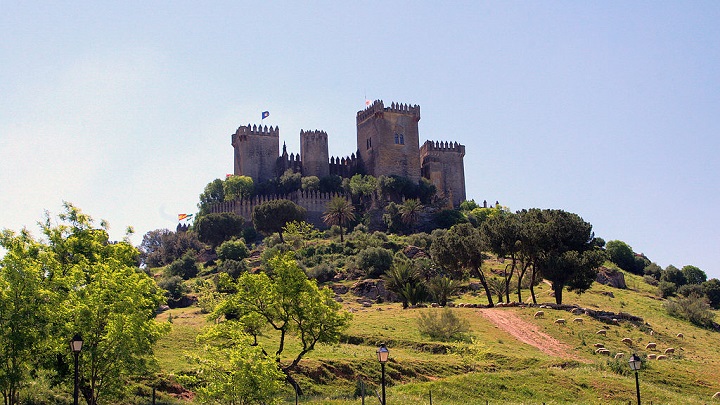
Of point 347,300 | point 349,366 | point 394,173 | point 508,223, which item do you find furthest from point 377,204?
point 349,366

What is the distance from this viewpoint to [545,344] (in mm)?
43906

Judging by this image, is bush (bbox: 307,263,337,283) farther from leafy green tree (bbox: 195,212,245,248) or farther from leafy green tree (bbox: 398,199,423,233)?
leafy green tree (bbox: 398,199,423,233)

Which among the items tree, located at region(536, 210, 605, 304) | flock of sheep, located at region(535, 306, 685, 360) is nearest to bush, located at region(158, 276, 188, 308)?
tree, located at region(536, 210, 605, 304)

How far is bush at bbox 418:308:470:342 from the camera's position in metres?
43.3

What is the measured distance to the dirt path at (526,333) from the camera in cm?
4262

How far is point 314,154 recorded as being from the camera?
4387 inches

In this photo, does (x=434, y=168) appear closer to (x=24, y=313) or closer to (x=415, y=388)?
(x=415, y=388)

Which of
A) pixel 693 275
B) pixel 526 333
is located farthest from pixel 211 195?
pixel 526 333

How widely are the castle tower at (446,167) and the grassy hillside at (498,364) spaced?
206 feet

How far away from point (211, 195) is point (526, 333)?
70291 mm

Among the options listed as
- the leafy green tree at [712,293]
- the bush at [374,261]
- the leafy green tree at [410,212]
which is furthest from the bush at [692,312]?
the leafy green tree at [410,212]

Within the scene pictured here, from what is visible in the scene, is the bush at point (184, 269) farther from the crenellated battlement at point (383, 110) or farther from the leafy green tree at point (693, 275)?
the leafy green tree at point (693, 275)

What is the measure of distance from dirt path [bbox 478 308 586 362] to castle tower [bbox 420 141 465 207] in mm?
63477

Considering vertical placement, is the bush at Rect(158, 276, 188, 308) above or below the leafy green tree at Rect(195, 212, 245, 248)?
below
